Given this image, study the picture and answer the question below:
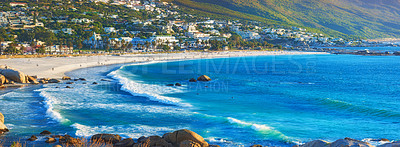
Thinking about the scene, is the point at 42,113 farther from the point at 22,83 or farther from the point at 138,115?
the point at 22,83

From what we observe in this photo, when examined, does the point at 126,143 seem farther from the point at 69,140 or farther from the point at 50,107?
the point at 50,107

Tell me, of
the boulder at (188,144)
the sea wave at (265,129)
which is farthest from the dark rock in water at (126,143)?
the sea wave at (265,129)

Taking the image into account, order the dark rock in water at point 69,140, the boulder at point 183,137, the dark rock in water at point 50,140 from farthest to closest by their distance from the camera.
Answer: the dark rock in water at point 50,140, the dark rock in water at point 69,140, the boulder at point 183,137

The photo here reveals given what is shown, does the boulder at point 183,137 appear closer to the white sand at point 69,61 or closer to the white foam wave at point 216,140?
the white foam wave at point 216,140

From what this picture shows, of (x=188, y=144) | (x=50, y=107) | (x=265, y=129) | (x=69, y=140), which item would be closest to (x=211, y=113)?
(x=265, y=129)

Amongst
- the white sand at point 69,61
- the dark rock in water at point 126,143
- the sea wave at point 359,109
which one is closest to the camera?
the dark rock in water at point 126,143

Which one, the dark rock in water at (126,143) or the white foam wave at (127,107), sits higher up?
the dark rock in water at (126,143)

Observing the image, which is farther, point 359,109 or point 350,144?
point 359,109
